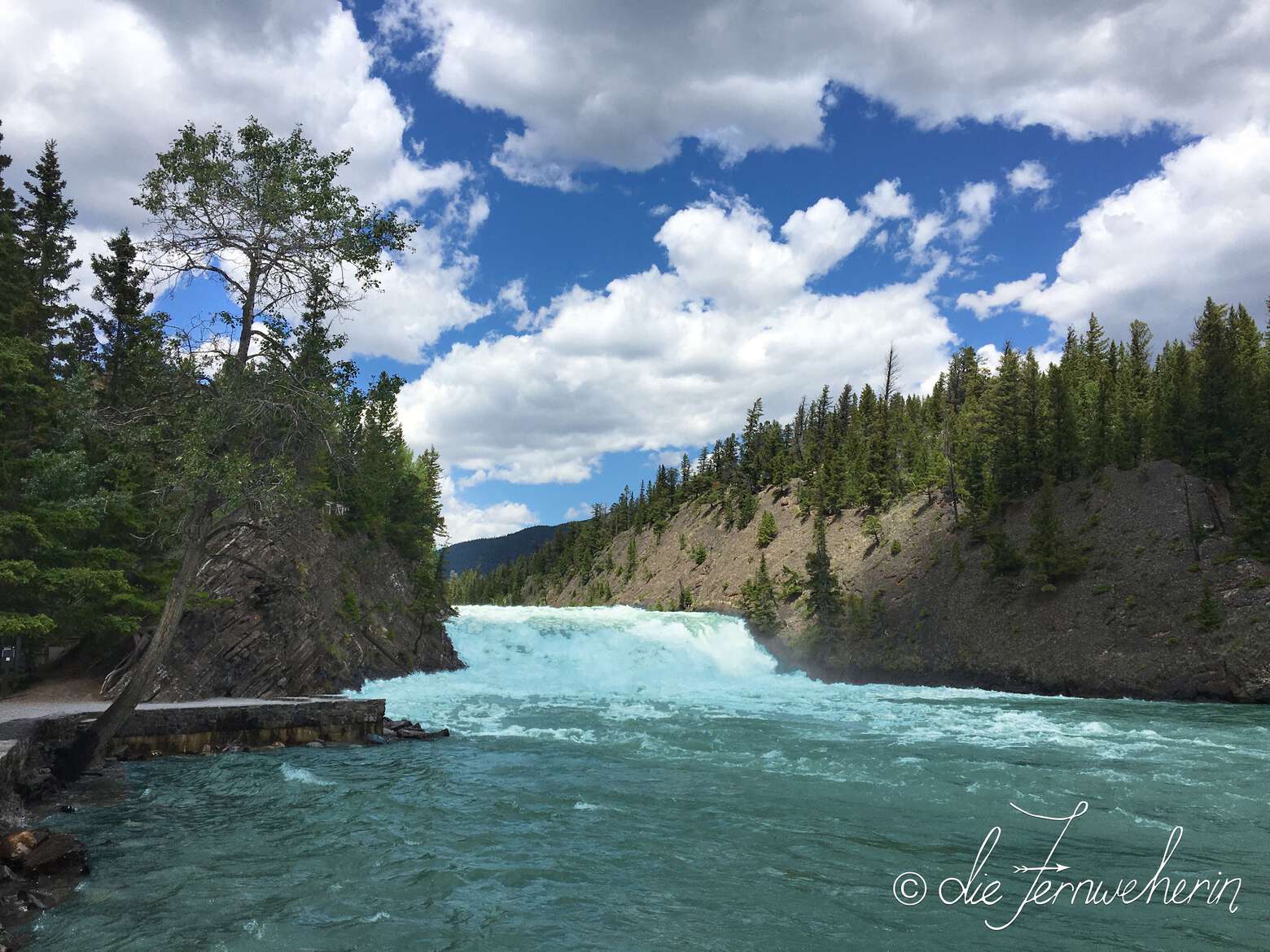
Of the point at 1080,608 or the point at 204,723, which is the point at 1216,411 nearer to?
the point at 1080,608

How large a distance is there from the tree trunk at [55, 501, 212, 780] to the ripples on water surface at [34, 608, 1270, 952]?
1.36 meters

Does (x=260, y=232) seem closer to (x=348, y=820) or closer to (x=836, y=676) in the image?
(x=348, y=820)

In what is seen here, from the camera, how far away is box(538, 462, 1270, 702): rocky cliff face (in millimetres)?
37344

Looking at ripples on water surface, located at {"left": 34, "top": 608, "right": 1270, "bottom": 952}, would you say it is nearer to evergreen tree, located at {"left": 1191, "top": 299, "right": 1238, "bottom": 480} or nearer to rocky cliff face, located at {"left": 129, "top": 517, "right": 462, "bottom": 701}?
rocky cliff face, located at {"left": 129, "top": 517, "right": 462, "bottom": 701}

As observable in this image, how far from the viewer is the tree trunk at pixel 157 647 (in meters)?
15.3

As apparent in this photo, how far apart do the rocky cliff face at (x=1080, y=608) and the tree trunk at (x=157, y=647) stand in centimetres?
4407

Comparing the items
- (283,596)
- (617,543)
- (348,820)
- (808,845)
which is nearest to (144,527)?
(283,596)

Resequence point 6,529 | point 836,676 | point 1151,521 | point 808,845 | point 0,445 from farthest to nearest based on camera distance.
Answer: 1. point 836,676
2. point 1151,521
3. point 0,445
4. point 6,529
5. point 808,845

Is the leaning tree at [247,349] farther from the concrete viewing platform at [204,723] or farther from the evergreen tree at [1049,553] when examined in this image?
the evergreen tree at [1049,553]

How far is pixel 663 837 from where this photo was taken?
1195 centimetres

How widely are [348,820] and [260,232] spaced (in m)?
13.5

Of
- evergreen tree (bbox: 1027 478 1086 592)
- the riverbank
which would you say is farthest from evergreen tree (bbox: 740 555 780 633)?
the riverbank

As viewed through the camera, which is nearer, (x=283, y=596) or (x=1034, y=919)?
(x=1034, y=919)

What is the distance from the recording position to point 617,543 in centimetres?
13738
